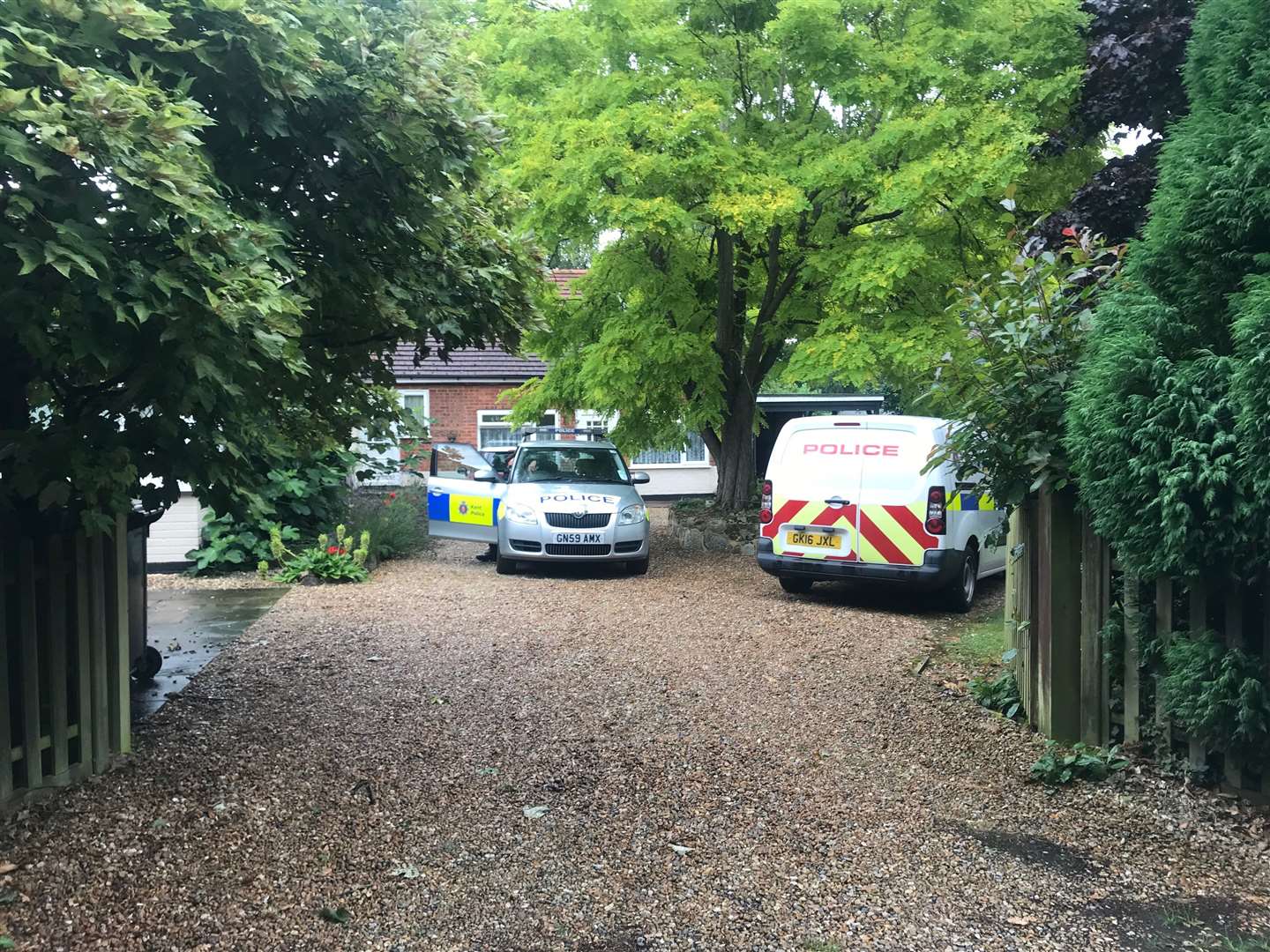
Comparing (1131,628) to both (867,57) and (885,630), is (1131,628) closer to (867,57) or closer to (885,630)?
(885,630)

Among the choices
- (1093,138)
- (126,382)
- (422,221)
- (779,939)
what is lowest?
(779,939)

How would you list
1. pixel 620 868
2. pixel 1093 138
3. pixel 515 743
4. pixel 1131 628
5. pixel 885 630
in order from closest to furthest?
pixel 620 868, pixel 1131 628, pixel 515 743, pixel 885 630, pixel 1093 138

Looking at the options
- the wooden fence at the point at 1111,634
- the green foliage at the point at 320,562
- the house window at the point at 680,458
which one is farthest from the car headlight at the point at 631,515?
the house window at the point at 680,458

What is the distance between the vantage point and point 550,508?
12.2m

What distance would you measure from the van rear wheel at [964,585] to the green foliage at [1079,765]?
5.31 metres

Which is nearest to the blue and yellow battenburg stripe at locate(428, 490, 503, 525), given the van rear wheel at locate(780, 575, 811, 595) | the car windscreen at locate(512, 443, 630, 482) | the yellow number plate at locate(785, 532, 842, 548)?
the car windscreen at locate(512, 443, 630, 482)

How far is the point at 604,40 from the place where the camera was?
39.9 ft

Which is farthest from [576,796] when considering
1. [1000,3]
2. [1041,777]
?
[1000,3]

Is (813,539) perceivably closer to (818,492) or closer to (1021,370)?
(818,492)

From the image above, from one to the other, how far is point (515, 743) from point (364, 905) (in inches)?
76.8

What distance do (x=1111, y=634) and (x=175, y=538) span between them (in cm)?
1080

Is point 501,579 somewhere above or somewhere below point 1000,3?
below

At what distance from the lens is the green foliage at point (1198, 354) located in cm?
373

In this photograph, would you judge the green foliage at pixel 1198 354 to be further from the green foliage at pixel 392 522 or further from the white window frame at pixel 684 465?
the white window frame at pixel 684 465
